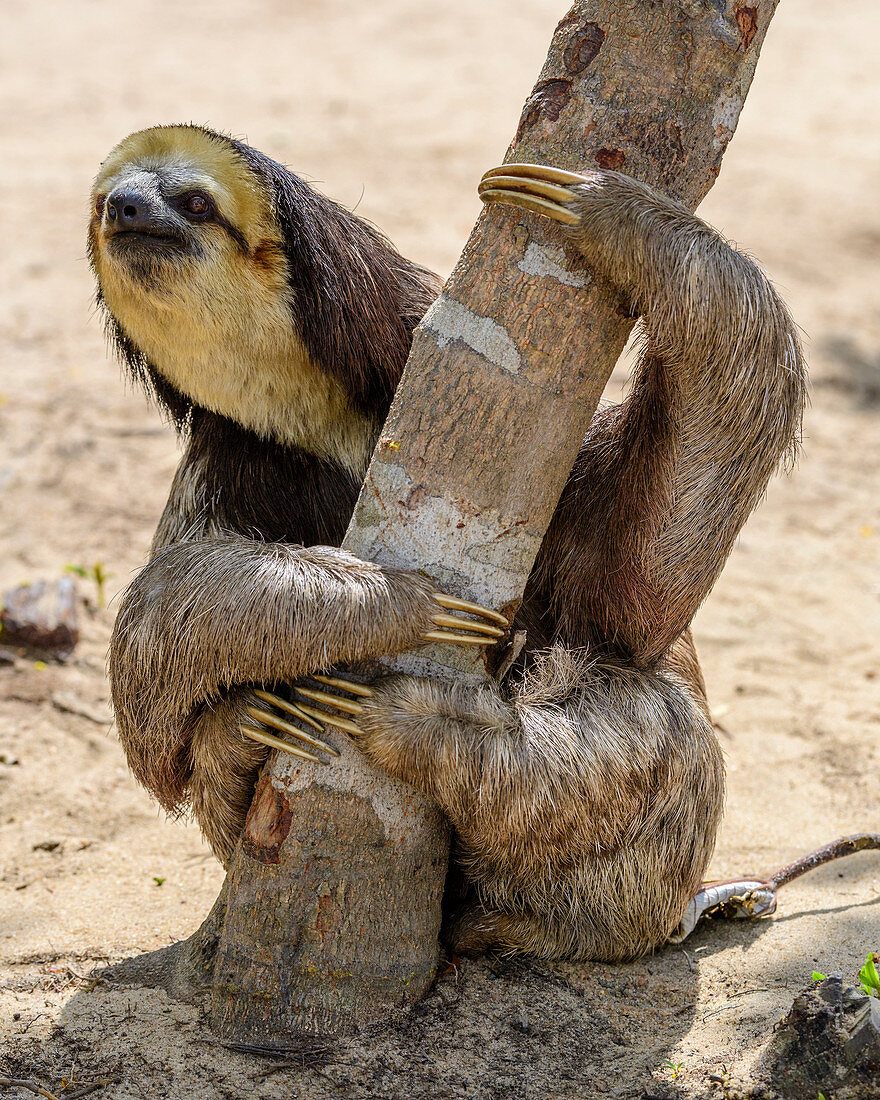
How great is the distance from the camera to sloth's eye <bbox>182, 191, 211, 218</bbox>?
3.92 m

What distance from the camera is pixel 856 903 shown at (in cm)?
442

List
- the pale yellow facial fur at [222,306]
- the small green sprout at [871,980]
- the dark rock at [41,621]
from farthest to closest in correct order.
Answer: the dark rock at [41,621], the pale yellow facial fur at [222,306], the small green sprout at [871,980]

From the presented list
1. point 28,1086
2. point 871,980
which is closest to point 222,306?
point 28,1086

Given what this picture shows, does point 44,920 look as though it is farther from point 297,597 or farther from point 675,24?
point 675,24

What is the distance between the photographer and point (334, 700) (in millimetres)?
3465

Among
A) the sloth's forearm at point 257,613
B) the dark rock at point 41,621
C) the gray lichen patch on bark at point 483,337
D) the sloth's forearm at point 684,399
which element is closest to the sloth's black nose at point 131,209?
the sloth's forearm at point 257,613

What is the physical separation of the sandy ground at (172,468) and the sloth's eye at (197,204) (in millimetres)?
2648

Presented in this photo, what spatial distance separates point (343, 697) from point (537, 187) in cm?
168

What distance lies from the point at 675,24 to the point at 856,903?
3340mm

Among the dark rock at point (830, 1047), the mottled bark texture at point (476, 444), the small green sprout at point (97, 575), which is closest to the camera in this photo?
the dark rock at point (830, 1047)

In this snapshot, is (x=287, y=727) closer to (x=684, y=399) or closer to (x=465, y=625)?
(x=465, y=625)

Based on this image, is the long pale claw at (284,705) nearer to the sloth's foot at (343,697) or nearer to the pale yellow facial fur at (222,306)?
the sloth's foot at (343,697)

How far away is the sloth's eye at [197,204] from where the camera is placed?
12.9ft

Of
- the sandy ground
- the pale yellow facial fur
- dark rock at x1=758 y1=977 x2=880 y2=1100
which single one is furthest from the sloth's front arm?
dark rock at x1=758 y1=977 x2=880 y2=1100
